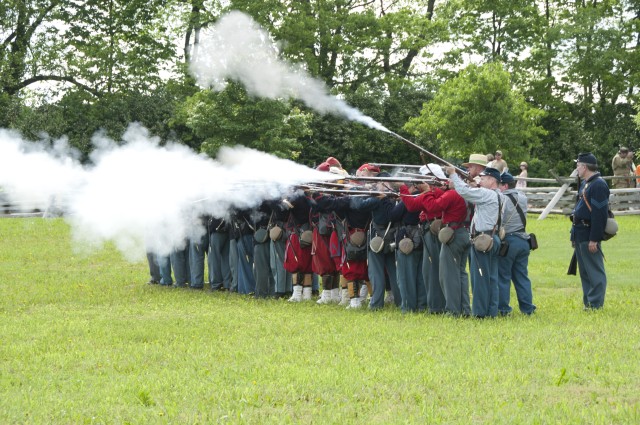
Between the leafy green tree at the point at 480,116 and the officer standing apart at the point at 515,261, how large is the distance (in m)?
22.9

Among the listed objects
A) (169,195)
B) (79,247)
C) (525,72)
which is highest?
(525,72)

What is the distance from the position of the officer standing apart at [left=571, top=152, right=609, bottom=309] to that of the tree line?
21988 mm

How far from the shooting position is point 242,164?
15.5m

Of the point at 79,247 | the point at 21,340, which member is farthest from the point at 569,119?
the point at 21,340

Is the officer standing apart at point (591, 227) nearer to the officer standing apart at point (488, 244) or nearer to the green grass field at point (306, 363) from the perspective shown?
the green grass field at point (306, 363)

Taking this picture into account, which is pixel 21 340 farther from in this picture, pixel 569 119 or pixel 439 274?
pixel 569 119

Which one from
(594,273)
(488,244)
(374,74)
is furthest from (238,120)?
(488,244)

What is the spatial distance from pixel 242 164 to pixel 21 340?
5539 millimetres

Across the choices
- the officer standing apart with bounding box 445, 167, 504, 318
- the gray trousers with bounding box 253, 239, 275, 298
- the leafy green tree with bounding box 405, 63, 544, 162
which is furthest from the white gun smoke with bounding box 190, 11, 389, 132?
the leafy green tree with bounding box 405, 63, 544, 162

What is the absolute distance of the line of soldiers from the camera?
12.1m

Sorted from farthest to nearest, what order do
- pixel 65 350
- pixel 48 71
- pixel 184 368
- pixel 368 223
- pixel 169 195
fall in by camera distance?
1. pixel 48 71
2. pixel 169 195
3. pixel 368 223
4. pixel 65 350
5. pixel 184 368

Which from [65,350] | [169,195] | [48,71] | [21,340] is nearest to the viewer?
[65,350]

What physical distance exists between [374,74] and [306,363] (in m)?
40.1

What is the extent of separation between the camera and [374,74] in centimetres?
4831
